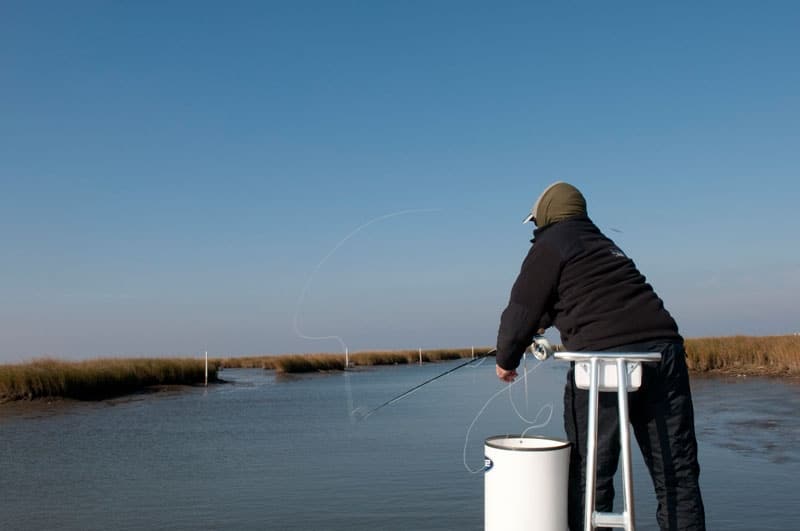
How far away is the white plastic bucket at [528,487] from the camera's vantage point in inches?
127

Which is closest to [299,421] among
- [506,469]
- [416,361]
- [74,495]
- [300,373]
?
[74,495]

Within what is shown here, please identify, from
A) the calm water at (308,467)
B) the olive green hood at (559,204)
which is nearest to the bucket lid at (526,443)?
the olive green hood at (559,204)

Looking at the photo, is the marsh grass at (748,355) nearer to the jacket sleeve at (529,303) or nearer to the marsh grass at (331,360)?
the marsh grass at (331,360)

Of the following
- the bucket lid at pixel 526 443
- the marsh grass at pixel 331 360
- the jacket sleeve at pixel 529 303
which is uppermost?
the jacket sleeve at pixel 529 303

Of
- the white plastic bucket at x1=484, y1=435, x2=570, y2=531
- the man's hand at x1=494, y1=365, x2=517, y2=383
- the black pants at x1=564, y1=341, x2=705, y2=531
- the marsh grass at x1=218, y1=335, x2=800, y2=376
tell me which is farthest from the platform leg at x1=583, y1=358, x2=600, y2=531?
the marsh grass at x1=218, y1=335, x2=800, y2=376

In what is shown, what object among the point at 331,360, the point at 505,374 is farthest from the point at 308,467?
the point at 331,360

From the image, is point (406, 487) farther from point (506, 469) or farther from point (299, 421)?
point (299, 421)

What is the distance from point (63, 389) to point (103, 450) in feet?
30.1

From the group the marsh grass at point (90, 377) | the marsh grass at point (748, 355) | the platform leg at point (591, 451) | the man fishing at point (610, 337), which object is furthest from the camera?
the marsh grass at point (748, 355)

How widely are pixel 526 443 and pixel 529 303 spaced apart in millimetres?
785

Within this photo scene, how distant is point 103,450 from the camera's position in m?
9.81

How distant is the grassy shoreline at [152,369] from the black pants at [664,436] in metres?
16.8

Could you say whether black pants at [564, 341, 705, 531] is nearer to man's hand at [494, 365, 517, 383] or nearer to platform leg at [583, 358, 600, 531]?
platform leg at [583, 358, 600, 531]

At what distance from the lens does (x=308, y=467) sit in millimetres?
7887
